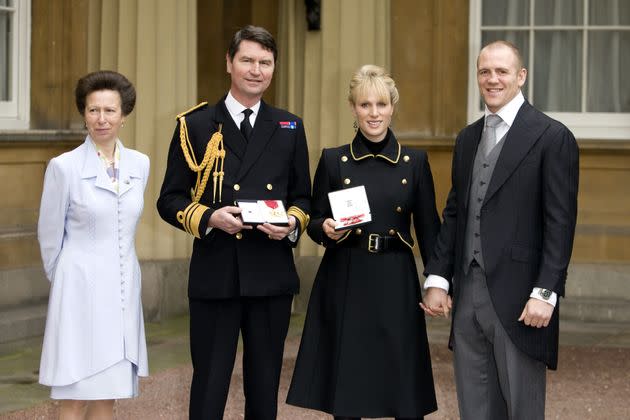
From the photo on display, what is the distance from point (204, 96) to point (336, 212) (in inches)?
231

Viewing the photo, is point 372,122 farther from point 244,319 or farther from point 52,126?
point 52,126

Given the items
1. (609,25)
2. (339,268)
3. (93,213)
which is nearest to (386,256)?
(339,268)

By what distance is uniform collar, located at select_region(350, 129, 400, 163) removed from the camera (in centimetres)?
496

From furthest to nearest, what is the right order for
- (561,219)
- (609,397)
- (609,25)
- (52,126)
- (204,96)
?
(204,96) < (609,25) < (52,126) < (609,397) < (561,219)

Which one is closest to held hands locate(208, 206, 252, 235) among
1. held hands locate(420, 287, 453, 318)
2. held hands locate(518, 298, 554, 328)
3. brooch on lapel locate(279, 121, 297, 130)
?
brooch on lapel locate(279, 121, 297, 130)

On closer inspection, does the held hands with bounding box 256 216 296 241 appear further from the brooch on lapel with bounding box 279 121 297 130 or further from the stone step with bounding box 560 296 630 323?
the stone step with bounding box 560 296 630 323

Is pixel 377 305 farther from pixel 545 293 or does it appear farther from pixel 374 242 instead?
pixel 545 293

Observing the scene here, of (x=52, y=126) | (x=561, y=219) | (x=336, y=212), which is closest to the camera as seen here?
(x=561, y=219)

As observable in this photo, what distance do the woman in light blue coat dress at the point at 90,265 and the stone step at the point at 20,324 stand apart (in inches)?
143

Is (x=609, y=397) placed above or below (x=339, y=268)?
below

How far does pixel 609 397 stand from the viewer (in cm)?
707

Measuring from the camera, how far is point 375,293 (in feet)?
16.2

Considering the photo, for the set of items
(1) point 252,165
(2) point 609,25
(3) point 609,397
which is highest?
(2) point 609,25

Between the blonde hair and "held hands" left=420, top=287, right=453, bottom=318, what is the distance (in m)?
0.75
